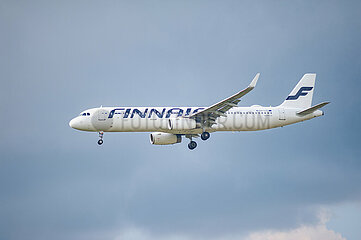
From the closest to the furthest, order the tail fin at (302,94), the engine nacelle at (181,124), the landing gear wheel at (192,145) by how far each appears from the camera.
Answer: the engine nacelle at (181,124) → the tail fin at (302,94) → the landing gear wheel at (192,145)

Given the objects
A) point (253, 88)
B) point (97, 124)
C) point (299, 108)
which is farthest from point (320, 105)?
point (97, 124)

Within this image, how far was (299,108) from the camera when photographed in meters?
71.2

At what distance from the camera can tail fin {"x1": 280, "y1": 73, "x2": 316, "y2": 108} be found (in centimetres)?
7212

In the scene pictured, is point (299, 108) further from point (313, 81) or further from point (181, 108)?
point (181, 108)

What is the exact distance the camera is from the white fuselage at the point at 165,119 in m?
65.9

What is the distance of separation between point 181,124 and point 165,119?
210 cm

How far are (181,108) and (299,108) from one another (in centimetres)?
1567

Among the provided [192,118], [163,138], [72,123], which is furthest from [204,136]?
[72,123]

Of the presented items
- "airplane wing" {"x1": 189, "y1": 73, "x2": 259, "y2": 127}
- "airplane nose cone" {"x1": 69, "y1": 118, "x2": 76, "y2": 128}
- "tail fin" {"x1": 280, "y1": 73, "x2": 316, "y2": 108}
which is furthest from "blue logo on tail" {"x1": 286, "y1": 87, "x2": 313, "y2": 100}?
"airplane nose cone" {"x1": 69, "y1": 118, "x2": 76, "y2": 128}

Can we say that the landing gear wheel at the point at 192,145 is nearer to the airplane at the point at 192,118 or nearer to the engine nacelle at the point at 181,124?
the airplane at the point at 192,118

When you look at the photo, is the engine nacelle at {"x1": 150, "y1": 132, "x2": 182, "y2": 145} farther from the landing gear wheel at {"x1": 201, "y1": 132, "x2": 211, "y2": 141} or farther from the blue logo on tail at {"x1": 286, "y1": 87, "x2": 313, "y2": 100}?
the blue logo on tail at {"x1": 286, "y1": 87, "x2": 313, "y2": 100}

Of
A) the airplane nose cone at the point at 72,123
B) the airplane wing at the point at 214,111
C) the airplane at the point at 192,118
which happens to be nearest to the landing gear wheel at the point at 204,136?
the airplane at the point at 192,118

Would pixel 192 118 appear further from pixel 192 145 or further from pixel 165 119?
pixel 192 145

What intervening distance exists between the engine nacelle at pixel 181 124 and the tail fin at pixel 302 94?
43.8 ft
